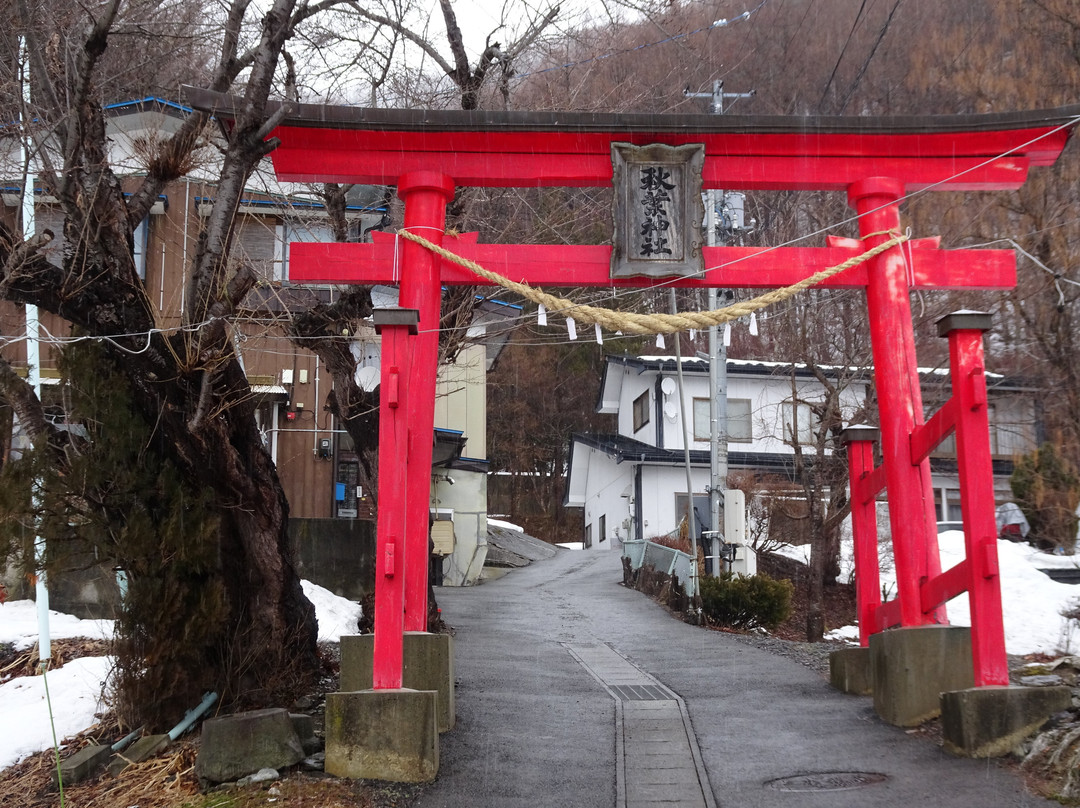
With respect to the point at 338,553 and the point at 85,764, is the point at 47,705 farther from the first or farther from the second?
the point at 338,553

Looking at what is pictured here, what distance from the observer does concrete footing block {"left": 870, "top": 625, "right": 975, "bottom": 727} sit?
7.61 metres

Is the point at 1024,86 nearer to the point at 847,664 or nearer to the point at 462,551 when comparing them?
the point at 847,664

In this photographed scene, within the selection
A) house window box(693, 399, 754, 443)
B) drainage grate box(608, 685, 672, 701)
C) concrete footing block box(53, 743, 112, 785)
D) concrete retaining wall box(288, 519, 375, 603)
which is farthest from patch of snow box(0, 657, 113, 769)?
house window box(693, 399, 754, 443)

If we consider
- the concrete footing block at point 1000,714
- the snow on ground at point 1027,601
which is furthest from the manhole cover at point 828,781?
the snow on ground at point 1027,601

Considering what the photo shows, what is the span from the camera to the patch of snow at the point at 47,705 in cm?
862

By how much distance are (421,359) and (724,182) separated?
332 centimetres

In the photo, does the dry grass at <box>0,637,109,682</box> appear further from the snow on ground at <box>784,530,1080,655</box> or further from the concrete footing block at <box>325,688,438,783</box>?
the snow on ground at <box>784,530,1080,655</box>

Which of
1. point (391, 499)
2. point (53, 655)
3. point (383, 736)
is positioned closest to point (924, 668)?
point (383, 736)

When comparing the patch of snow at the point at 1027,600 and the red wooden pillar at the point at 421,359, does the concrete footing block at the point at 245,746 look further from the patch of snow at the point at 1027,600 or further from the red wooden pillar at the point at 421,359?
the patch of snow at the point at 1027,600

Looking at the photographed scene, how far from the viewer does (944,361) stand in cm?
1841

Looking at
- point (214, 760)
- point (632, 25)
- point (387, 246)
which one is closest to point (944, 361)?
point (632, 25)

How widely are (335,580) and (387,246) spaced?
9.41m

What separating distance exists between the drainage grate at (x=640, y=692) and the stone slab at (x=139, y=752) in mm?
4227

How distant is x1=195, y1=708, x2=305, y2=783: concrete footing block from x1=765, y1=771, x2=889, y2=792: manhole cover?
351 cm
